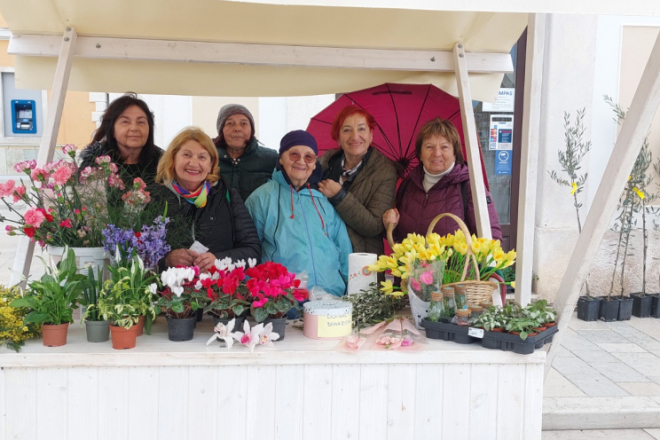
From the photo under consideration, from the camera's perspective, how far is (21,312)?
2203 mm

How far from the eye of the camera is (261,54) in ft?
10.5

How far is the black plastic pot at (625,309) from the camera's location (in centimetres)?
586

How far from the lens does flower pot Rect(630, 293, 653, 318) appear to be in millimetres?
5992

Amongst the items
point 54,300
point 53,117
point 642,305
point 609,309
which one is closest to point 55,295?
point 54,300

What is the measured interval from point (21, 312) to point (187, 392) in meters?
0.67

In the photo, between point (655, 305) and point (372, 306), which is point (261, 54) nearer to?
point (372, 306)

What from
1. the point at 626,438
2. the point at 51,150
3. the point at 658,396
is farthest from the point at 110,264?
the point at 658,396

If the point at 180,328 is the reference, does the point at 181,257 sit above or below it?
above

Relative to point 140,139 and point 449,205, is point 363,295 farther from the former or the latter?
point 140,139

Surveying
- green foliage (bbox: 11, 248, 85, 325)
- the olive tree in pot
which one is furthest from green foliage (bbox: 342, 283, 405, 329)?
the olive tree in pot

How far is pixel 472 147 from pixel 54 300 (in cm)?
203

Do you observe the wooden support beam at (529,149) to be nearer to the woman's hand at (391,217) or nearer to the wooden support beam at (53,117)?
the woman's hand at (391,217)

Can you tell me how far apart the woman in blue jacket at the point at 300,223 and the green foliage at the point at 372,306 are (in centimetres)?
34

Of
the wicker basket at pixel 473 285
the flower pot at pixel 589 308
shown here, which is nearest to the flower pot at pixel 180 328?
the wicker basket at pixel 473 285
